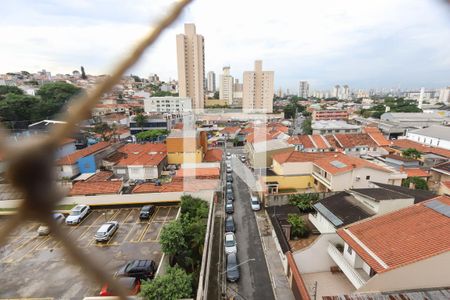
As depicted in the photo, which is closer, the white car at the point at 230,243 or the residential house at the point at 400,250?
the residential house at the point at 400,250

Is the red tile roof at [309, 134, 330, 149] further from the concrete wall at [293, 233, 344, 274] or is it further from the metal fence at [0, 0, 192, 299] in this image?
the metal fence at [0, 0, 192, 299]

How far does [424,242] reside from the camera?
5.47 meters

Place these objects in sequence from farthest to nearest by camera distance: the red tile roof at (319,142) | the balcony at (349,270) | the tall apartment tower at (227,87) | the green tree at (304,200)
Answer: the tall apartment tower at (227,87)
the red tile roof at (319,142)
the green tree at (304,200)
the balcony at (349,270)

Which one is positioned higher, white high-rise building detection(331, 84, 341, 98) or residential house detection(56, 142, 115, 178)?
white high-rise building detection(331, 84, 341, 98)

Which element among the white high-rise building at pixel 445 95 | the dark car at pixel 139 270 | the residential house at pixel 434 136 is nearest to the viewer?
the dark car at pixel 139 270

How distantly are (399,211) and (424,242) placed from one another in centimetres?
156

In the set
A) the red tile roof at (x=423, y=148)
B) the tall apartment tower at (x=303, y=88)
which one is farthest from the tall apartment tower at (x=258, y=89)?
the tall apartment tower at (x=303, y=88)

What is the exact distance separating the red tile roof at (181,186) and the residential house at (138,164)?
2.65 m

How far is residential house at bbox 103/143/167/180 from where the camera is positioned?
14.4m

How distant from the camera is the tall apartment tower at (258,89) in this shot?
1850 inches

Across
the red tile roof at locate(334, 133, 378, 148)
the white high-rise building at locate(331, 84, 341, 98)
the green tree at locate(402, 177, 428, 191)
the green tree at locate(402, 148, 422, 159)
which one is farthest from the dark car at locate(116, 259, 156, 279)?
the white high-rise building at locate(331, 84, 341, 98)

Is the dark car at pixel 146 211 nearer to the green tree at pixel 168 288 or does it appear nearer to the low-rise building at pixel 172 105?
the green tree at pixel 168 288

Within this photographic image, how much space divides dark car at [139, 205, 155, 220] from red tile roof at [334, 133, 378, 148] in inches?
575

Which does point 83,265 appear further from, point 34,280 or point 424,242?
point 34,280
